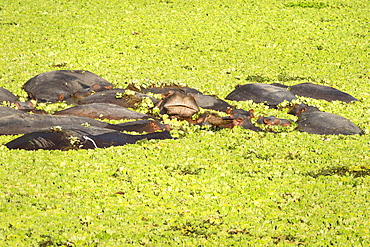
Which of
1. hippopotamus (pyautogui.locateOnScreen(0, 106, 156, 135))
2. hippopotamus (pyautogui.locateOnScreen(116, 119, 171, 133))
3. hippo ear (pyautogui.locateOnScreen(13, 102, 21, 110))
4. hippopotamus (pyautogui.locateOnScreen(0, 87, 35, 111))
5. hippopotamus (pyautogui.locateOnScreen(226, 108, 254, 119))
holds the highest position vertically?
hippopotamus (pyautogui.locateOnScreen(0, 106, 156, 135))

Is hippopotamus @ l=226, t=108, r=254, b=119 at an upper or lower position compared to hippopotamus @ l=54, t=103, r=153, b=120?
lower

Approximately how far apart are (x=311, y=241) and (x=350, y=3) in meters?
33.6

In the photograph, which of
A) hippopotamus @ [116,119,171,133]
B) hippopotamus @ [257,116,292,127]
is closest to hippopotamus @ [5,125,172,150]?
hippopotamus @ [116,119,171,133]

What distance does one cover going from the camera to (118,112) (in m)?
17.6

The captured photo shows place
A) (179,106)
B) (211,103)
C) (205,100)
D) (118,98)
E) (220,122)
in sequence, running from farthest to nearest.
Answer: (205,100) → (211,103) → (118,98) → (179,106) → (220,122)

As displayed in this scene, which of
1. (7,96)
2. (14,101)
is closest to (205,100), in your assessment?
(14,101)

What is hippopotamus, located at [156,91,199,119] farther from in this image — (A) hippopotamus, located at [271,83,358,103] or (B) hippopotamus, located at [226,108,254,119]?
(A) hippopotamus, located at [271,83,358,103]

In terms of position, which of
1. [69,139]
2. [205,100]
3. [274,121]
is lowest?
[205,100]

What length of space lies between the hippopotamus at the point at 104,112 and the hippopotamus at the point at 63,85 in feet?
9.32

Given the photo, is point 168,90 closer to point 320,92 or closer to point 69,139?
point 320,92

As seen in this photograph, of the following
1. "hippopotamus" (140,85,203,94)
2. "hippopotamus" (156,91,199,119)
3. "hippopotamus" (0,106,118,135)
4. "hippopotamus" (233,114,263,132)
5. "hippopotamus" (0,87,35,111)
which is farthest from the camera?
"hippopotamus" (140,85,203,94)

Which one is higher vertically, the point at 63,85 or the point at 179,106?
the point at 179,106

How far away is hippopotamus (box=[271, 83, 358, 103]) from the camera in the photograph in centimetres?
2102

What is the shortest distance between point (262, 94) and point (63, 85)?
8.56m
